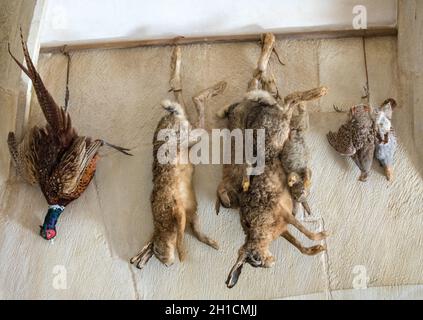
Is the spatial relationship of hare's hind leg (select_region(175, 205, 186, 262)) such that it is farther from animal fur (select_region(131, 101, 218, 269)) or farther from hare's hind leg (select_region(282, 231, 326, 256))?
hare's hind leg (select_region(282, 231, 326, 256))

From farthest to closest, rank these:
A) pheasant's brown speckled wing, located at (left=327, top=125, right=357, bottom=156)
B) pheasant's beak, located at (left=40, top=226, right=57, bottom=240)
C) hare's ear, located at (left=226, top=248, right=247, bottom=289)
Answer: pheasant's beak, located at (left=40, top=226, right=57, bottom=240) < pheasant's brown speckled wing, located at (left=327, top=125, right=357, bottom=156) < hare's ear, located at (left=226, top=248, right=247, bottom=289)

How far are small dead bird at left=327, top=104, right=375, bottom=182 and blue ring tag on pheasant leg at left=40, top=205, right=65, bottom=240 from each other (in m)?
1.23

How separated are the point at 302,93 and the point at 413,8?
1.95 ft

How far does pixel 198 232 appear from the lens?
6.63 ft

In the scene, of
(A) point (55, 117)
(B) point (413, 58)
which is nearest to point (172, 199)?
(A) point (55, 117)

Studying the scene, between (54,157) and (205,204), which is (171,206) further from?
(54,157)

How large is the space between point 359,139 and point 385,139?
4.0 inches

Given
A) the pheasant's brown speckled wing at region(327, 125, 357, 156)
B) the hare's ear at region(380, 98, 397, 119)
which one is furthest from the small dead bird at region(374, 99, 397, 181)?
the pheasant's brown speckled wing at region(327, 125, 357, 156)

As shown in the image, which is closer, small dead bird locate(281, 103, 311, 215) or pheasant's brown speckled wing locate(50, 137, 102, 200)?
small dead bird locate(281, 103, 311, 215)

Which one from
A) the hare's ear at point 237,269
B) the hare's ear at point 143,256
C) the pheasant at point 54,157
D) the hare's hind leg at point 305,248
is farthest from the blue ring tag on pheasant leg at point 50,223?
the hare's hind leg at point 305,248

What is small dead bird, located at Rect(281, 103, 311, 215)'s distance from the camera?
186 centimetres

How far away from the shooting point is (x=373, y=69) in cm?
215
